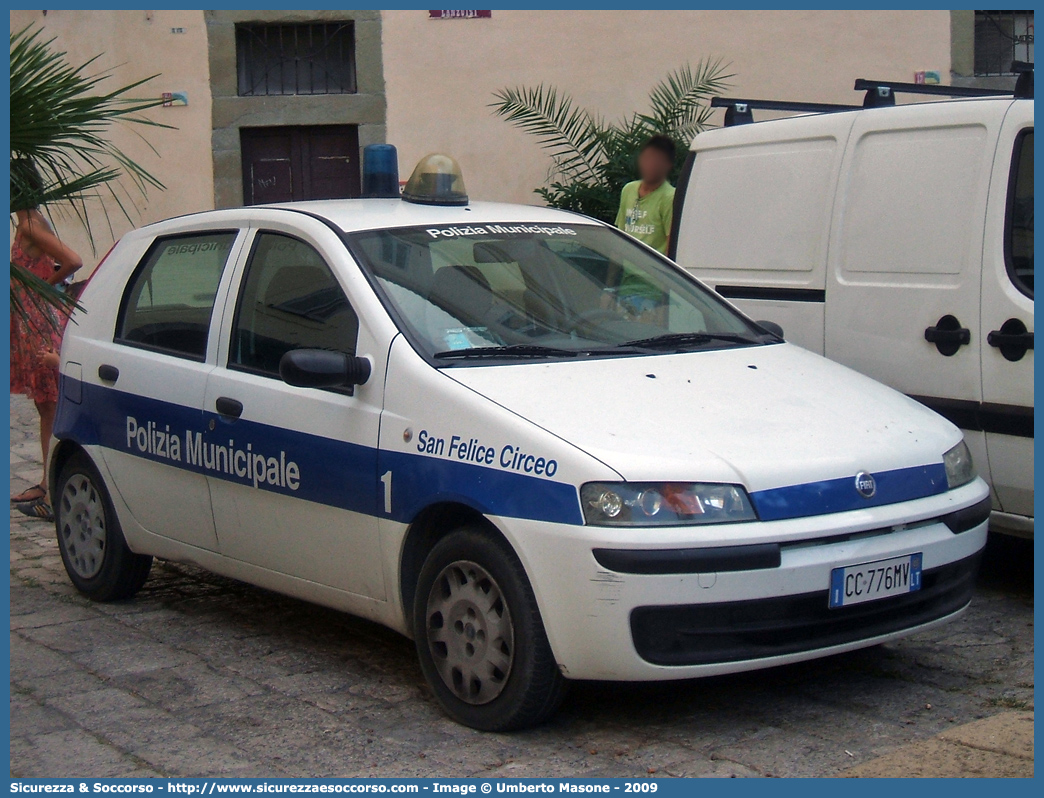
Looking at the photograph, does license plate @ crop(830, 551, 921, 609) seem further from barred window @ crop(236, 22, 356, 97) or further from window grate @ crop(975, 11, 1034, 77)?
barred window @ crop(236, 22, 356, 97)

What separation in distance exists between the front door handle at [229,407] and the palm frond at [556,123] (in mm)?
6973

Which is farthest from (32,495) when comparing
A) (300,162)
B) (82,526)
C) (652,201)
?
(300,162)

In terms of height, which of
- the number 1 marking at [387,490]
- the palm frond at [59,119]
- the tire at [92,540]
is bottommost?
the tire at [92,540]

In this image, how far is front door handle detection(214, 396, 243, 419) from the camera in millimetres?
4875

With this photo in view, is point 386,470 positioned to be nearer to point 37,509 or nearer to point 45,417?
point 45,417

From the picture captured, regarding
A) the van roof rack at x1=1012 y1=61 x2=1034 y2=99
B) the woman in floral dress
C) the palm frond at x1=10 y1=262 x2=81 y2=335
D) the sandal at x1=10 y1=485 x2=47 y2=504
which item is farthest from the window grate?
the palm frond at x1=10 y1=262 x2=81 y2=335

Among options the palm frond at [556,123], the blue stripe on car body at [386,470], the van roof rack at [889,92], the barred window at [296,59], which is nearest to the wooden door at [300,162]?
the barred window at [296,59]

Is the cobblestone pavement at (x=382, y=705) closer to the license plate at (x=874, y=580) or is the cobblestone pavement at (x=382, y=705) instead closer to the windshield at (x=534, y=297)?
the license plate at (x=874, y=580)

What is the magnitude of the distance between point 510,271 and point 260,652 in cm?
161

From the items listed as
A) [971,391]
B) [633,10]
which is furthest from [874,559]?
[633,10]

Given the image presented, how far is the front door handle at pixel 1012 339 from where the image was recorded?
512cm

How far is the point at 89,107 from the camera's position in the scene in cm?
384

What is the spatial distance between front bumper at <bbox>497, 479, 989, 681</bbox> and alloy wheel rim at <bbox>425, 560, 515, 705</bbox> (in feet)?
0.65

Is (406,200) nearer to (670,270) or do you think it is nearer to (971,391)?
(670,270)
